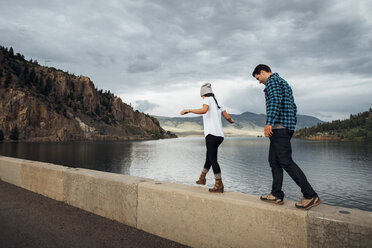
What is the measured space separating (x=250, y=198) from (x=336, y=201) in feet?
52.0

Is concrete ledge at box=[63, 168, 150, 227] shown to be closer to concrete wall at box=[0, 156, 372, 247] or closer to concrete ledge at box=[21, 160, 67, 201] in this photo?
concrete wall at box=[0, 156, 372, 247]

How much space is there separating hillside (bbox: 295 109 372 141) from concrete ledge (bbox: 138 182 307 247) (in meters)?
157

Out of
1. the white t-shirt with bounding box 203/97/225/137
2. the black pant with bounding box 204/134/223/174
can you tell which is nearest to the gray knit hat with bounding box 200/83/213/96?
the white t-shirt with bounding box 203/97/225/137

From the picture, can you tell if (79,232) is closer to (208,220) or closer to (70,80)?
(208,220)

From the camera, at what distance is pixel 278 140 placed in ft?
14.8

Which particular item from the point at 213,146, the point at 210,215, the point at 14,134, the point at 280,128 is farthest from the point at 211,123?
the point at 14,134

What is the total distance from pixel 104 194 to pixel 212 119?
10.9 ft

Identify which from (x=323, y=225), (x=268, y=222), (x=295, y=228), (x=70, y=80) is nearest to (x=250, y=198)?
(x=268, y=222)

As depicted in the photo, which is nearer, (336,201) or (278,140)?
(278,140)

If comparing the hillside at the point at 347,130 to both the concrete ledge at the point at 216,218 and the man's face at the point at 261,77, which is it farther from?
the concrete ledge at the point at 216,218

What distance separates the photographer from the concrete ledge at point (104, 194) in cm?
588

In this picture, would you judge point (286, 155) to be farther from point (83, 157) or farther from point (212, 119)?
point (83, 157)

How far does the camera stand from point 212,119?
5324 millimetres

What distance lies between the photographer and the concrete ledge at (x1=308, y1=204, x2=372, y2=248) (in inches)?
125
